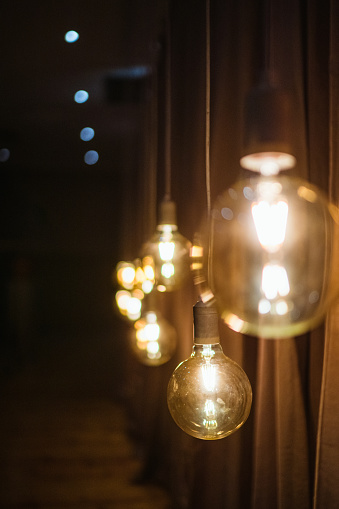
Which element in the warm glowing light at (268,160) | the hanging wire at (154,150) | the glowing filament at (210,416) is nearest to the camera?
the warm glowing light at (268,160)

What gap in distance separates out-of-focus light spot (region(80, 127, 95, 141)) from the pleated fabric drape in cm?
478

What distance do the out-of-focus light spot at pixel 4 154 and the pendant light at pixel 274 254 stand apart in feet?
25.7

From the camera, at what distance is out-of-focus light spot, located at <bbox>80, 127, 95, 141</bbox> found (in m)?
6.89

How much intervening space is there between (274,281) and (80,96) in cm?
544

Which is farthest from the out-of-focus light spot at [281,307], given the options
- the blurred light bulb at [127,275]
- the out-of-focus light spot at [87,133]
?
the out-of-focus light spot at [87,133]

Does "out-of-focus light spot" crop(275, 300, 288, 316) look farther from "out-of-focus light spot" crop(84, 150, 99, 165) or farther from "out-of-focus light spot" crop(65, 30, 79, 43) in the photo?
"out-of-focus light spot" crop(84, 150, 99, 165)

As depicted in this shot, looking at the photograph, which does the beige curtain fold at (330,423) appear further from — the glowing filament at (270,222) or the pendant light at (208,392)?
the glowing filament at (270,222)

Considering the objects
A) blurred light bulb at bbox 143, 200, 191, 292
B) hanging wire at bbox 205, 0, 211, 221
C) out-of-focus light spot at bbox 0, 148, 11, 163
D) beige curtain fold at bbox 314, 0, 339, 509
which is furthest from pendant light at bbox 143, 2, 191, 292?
out-of-focus light spot at bbox 0, 148, 11, 163

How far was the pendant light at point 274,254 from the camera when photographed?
0.55 meters

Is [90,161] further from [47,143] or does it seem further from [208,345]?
[208,345]

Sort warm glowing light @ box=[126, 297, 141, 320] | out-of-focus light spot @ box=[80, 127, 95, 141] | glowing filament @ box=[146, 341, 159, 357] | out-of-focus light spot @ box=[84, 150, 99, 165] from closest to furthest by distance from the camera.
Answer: glowing filament @ box=[146, 341, 159, 357] < warm glowing light @ box=[126, 297, 141, 320] < out-of-focus light spot @ box=[80, 127, 95, 141] < out-of-focus light spot @ box=[84, 150, 99, 165]

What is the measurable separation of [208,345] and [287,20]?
0.95m

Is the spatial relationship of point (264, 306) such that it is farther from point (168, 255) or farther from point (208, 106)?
point (208, 106)

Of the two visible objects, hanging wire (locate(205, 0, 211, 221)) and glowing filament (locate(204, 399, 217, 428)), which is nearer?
glowing filament (locate(204, 399, 217, 428))
